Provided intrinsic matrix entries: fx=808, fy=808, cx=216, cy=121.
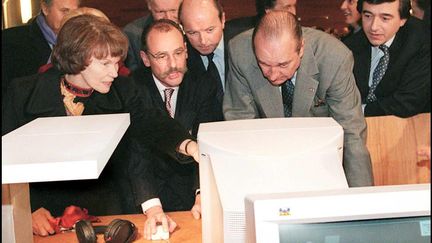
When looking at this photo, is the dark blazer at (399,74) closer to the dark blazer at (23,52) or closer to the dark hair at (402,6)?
the dark hair at (402,6)

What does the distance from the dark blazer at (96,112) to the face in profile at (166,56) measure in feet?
0.47

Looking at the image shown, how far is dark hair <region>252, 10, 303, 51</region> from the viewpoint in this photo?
3954mm

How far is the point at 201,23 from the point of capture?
410 centimetres

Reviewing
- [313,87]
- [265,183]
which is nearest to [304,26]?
[313,87]

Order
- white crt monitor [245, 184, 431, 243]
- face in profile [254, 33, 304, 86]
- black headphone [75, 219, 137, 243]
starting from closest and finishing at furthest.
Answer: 1. white crt monitor [245, 184, 431, 243]
2. black headphone [75, 219, 137, 243]
3. face in profile [254, 33, 304, 86]

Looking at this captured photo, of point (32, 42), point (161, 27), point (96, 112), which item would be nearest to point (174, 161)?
point (96, 112)

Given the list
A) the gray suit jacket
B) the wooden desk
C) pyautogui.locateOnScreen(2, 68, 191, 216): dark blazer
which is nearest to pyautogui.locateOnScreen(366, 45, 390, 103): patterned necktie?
the gray suit jacket

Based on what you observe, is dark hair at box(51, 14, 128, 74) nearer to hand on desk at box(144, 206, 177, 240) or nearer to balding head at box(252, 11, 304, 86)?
balding head at box(252, 11, 304, 86)

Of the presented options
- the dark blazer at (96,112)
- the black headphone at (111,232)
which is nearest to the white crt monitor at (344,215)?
the black headphone at (111,232)

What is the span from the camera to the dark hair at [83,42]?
398cm

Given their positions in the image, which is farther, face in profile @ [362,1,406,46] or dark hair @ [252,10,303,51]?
face in profile @ [362,1,406,46]

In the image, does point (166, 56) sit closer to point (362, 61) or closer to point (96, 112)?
point (96, 112)

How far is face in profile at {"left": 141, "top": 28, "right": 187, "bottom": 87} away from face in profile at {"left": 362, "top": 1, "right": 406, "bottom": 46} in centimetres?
95

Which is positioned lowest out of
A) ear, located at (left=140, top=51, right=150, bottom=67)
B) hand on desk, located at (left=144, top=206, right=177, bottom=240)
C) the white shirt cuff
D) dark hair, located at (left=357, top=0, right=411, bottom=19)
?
the white shirt cuff
